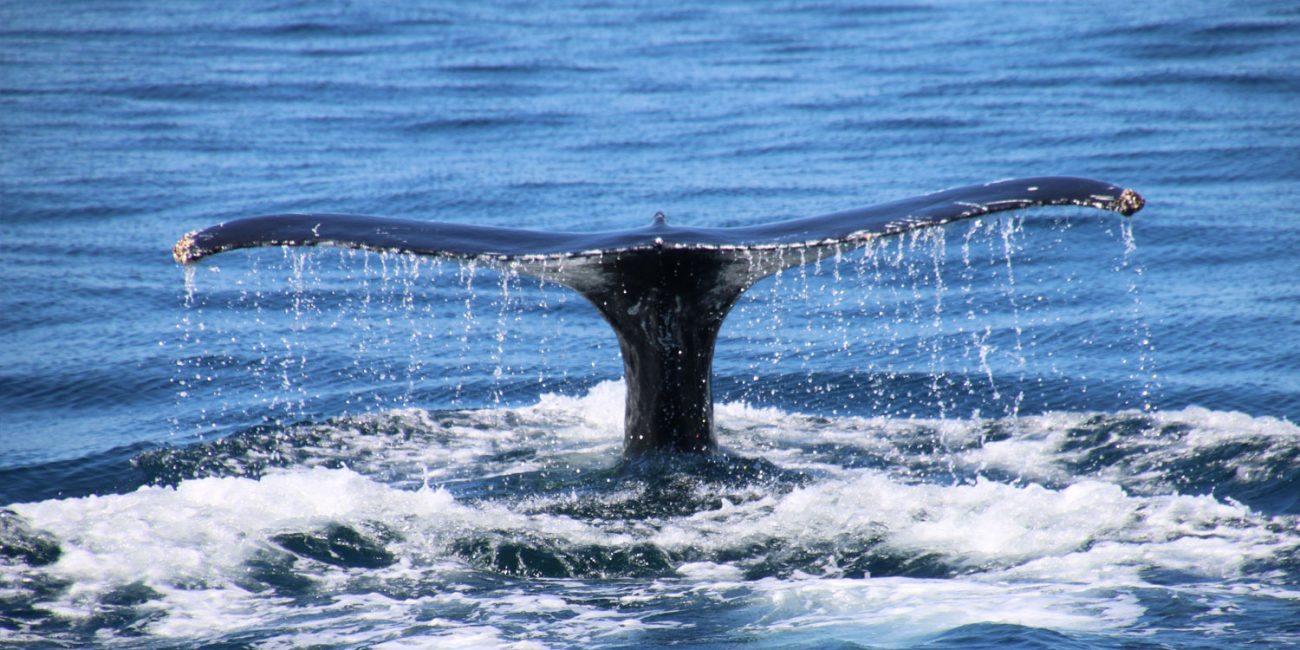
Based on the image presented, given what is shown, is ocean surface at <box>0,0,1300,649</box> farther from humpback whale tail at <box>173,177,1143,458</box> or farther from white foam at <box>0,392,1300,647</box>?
humpback whale tail at <box>173,177,1143,458</box>

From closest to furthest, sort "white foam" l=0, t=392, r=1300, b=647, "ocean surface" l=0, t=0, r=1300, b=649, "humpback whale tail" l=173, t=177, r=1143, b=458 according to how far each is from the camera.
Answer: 1. "white foam" l=0, t=392, r=1300, b=647
2. "ocean surface" l=0, t=0, r=1300, b=649
3. "humpback whale tail" l=173, t=177, r=1143, b=458

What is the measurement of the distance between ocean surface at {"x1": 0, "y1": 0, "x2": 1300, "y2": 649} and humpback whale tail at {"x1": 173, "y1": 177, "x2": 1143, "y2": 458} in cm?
51

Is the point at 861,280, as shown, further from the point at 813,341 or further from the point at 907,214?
the point at 907,214

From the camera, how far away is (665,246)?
688 cm

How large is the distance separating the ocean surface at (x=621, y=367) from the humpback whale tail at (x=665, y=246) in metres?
0.51

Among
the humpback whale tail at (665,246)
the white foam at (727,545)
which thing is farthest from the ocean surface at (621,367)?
the humpback whale tail at (665,246)

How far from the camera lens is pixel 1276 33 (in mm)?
23281

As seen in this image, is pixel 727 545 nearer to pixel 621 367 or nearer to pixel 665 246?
pixel 665 246

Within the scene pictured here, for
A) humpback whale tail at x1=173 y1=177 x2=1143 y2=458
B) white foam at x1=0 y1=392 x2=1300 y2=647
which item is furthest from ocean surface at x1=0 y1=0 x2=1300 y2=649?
humpback whale tail at x1=173 y1=177 x2=1143 y2=458

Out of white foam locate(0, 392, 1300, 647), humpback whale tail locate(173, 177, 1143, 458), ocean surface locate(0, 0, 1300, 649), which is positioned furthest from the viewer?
humpback whale tail locate(173, 177, 1143, 458)

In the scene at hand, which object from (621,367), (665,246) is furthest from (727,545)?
(621,367)

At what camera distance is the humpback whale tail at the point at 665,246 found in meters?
6.70

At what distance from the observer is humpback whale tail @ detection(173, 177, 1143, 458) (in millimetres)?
6699

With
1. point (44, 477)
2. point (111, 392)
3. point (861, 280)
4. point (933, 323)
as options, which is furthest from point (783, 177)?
point (44, 477)
